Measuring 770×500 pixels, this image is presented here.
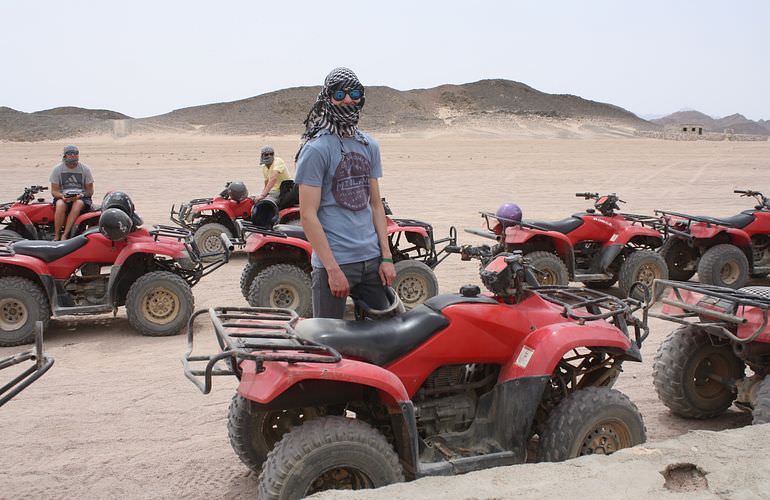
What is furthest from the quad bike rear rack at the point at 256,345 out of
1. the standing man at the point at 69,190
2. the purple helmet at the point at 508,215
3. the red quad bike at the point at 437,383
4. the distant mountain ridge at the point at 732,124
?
the distant mountain ridge at the point at 732,124

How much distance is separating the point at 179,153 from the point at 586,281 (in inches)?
1179

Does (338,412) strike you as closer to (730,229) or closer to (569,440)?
(569,440)

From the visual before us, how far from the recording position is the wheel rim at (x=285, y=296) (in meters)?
7.57

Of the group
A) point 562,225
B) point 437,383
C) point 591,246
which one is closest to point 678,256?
point 591,246

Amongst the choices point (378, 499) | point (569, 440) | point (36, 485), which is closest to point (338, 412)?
point (378, 499)

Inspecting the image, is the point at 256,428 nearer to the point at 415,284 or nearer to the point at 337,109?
the point at 337,109

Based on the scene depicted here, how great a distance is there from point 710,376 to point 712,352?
0.50 feet

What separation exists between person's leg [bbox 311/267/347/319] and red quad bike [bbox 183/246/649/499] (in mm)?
190

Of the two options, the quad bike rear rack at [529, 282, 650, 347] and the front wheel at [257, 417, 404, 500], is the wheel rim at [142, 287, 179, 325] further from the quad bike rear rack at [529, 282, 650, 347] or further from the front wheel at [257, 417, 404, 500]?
the front wheel at [257, 417, 404, 500]

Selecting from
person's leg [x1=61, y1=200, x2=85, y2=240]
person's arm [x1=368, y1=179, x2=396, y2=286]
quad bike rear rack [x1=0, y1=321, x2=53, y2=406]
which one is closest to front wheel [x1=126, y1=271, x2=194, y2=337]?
person's leg [x1=61, y1=200, x2=85, y2=240]

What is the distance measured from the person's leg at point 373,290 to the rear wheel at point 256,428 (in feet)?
2.23

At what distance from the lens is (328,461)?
10.9ft

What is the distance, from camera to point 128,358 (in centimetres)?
664

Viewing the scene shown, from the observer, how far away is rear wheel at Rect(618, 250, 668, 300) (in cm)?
869
